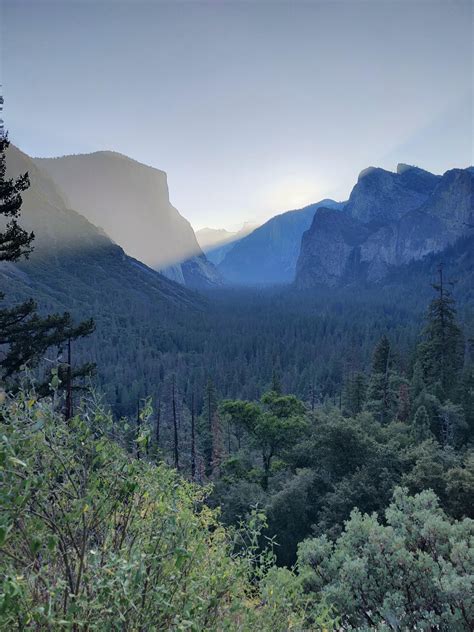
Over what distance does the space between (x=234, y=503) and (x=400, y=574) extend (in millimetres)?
13710

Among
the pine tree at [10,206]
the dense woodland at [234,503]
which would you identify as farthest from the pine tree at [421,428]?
the pine tree at [10,206]

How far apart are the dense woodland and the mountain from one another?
55.2 m

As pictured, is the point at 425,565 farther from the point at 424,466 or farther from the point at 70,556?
the point at 424,466

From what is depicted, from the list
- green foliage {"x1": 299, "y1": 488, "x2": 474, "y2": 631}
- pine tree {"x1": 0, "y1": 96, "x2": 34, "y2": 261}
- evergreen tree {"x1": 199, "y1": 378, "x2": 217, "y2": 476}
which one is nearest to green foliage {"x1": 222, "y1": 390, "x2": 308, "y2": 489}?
green foliage {"x1": 299, "y1": 488, "x2": 474, "y2": 631}

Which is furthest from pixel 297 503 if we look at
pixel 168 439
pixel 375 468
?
pixel 168 439

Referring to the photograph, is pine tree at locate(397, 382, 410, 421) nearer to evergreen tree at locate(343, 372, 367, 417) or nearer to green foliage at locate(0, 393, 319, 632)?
evergreen tree at locate(343, 372, 367, 417)

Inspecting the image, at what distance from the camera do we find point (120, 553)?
4211 millimetres

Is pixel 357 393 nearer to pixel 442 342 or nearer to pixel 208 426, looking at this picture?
pixel 442 342

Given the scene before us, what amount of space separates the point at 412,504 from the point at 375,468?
29.8 ft

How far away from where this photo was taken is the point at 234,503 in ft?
70.3

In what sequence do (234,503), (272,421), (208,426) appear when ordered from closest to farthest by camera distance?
(234,503), (272,421), (208,426)

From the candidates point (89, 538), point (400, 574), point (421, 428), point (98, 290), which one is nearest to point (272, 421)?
point (421, 428)

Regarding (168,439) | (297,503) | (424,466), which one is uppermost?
(424,466)

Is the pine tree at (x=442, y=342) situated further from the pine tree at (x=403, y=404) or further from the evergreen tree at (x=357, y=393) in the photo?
the evergreen tree at (x=357, y=393)
